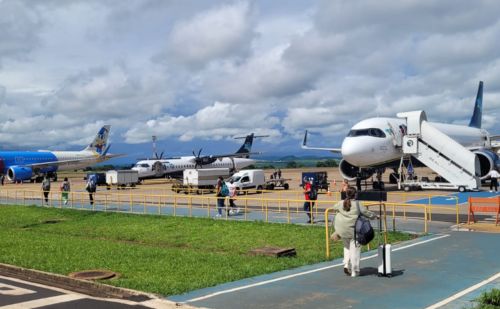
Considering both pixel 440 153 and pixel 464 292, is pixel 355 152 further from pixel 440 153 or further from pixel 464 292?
pixel 464 292

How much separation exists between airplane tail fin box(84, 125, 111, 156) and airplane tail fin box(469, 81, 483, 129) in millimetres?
50346

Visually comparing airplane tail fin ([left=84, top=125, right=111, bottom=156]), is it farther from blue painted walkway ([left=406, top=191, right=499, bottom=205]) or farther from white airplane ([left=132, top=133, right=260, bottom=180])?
blue painted walkway ([left=406, top=191, right=499, bottom=205])

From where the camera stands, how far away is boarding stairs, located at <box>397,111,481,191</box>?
29703 mm

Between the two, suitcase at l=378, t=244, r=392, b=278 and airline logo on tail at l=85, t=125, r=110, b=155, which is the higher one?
airline logo on tail at l=85, t=125, r=110, b=155

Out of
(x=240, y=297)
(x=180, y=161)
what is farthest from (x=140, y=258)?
(x=180, y=161)

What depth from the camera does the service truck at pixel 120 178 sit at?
4594 cm

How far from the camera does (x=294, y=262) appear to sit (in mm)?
11609

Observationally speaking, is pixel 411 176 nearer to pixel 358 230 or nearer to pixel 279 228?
pixel 279 228

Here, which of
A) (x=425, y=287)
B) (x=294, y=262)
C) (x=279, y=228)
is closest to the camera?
(x=425, y=287)

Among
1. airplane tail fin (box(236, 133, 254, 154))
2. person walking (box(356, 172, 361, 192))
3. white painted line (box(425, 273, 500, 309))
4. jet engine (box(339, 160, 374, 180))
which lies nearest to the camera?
white painted line (box(425, 273, 500, 309))

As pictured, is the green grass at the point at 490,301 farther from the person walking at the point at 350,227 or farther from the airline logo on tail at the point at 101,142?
the airline logo on tail at the point at 101,142

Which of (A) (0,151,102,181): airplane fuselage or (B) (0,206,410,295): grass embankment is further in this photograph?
(A) (0,151,102,181): airplane fuselage

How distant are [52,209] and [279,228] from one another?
14.6m

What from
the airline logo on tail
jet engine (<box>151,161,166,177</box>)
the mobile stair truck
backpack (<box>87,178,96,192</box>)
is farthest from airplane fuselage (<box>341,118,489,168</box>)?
the airline logo on tail
